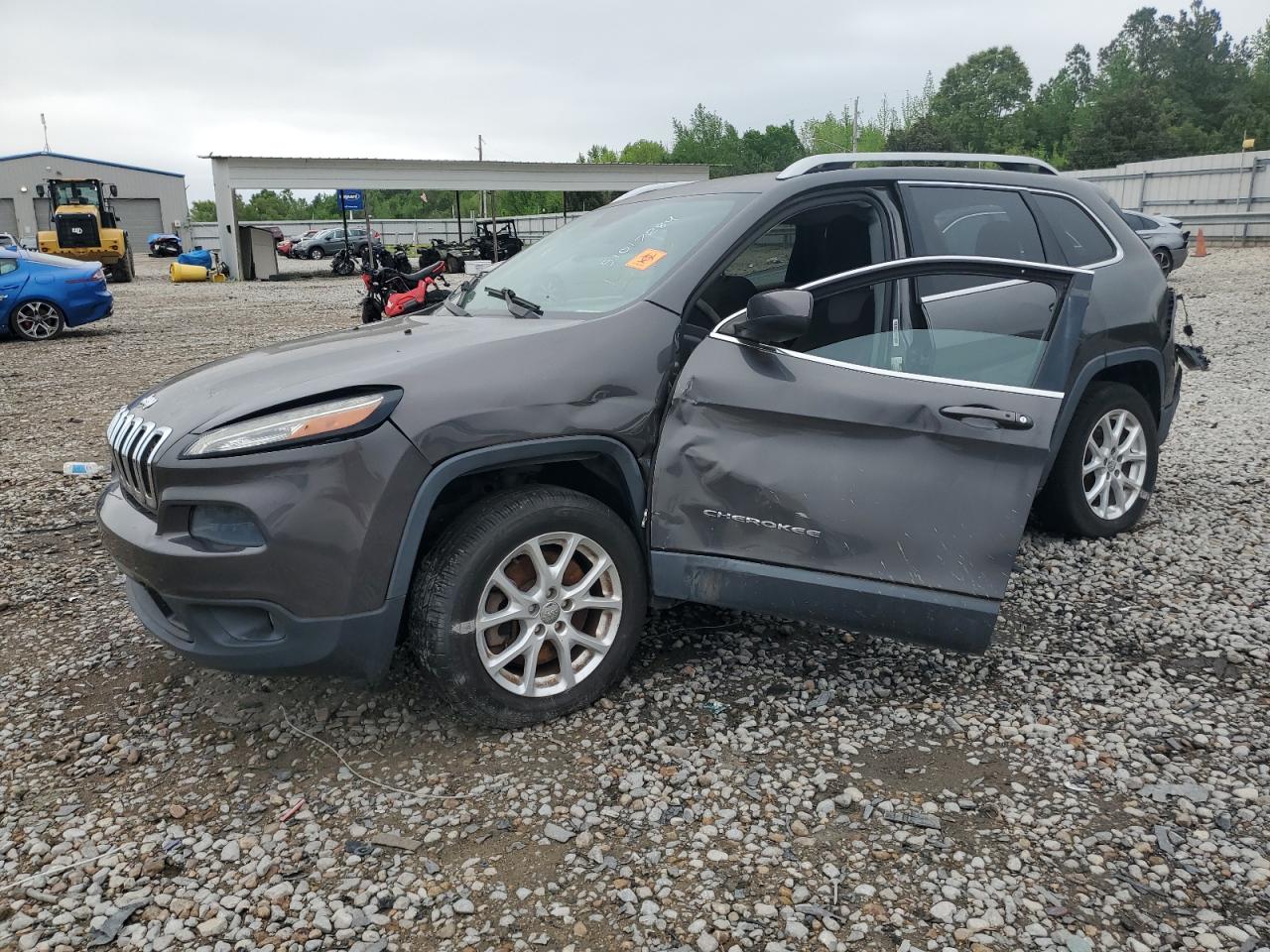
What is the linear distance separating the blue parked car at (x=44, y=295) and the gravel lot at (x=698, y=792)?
1231 centimetres

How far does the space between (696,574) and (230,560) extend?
147 cm

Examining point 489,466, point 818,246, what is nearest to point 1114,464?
point 818,246

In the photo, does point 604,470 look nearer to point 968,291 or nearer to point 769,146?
point 968,291

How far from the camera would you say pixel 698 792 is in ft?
9.73

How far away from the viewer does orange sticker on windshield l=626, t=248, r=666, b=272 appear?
363cm

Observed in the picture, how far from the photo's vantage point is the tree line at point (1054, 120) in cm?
5695

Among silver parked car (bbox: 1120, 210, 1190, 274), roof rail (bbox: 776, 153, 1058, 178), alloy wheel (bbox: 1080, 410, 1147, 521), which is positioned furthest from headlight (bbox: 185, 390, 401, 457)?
silver parked car (bbox: 1120, 210, 1190, 274)

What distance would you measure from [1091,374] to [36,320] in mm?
15486

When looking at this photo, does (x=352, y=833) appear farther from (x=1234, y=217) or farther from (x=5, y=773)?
(x=1234, y=217)

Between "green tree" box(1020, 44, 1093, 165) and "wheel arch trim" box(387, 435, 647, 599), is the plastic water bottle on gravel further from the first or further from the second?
"green tree" box(1020, 44, 1093, 165)

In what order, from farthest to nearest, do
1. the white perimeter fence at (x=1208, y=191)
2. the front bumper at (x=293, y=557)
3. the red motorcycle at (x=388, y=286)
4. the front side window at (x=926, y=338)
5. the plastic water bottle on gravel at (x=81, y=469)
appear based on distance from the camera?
the white perimeter fence at (x=1208, y=191) < the red motorcycle at (x=388, y=286) < the plastic water bottle on gravel at (x=81, y=469) < the front side window at (x=926, y=338) < the front bumper at (x=293, y=557)

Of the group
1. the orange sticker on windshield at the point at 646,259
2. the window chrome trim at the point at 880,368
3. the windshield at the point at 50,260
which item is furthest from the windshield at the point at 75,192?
the window chrome trim at the point at 880,368

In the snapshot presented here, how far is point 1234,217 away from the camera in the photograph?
26.4 m

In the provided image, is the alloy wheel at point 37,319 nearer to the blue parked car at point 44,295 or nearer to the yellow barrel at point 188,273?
the blue parked car at point 44,295
